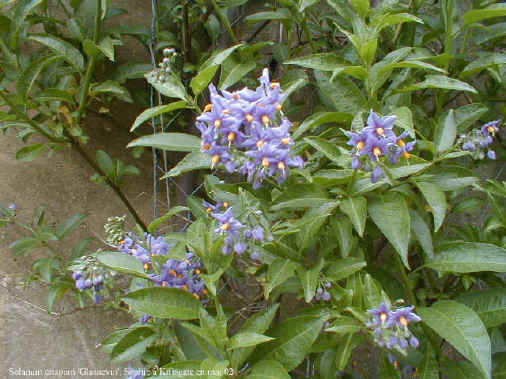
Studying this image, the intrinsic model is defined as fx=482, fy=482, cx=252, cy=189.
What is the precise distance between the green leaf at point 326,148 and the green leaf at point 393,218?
0.15 metres

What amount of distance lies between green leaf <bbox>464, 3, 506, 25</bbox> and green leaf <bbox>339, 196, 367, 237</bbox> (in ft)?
2.20

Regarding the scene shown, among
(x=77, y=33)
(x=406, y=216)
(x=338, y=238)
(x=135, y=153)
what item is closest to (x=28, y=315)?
(x=135, y=153)

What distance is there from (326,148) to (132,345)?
745mm

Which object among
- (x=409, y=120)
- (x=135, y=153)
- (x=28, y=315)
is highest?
(x=409, y=120)

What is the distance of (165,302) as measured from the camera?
1.18 meters

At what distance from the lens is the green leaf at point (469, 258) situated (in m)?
1.20

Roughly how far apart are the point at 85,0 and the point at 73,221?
91 centimetres

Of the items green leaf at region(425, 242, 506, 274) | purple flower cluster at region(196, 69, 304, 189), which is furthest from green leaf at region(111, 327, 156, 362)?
green leaf at region(425, 242, 506, 274)

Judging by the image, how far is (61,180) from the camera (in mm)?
2275

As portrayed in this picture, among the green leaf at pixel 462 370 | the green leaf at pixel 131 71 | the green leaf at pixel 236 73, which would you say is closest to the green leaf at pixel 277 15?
the green leaf at pixel 236 73

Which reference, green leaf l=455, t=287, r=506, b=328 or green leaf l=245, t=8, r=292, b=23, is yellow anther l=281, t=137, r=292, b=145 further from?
green leaf l=245, t=8, r=292, b=23

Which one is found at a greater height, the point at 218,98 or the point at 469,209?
the point at 218,98

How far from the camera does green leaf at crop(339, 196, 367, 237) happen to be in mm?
1114

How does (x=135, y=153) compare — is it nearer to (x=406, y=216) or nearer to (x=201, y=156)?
(x=201, y=156)
